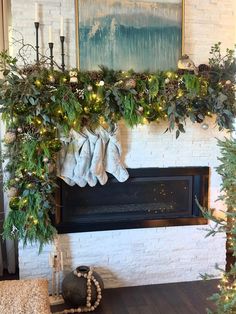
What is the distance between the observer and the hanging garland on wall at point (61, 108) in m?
2.53

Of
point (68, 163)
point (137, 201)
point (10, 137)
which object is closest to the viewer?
point (10, 137)

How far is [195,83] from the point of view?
269cm

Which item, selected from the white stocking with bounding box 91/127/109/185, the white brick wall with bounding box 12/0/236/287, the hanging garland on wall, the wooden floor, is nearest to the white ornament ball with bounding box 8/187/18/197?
the hanging garland on wall

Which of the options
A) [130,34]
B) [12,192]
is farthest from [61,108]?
[130,34]

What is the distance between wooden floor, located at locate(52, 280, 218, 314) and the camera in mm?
2689

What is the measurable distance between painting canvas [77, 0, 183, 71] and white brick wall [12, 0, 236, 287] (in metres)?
0.12

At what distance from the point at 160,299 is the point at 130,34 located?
2267 mm

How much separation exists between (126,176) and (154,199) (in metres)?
0.39

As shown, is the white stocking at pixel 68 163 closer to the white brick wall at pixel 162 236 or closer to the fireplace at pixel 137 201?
the fireplace at pixel 137 201

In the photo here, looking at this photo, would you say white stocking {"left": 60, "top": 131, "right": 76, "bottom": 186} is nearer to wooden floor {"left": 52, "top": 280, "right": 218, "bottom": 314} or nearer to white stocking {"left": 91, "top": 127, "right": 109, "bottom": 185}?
white stocking {"left": 91, "top": 127, "right": 109, "bottom": 185}

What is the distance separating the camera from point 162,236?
3.12 meters

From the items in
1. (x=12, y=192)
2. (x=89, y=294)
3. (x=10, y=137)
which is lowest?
(x=89, y=294)

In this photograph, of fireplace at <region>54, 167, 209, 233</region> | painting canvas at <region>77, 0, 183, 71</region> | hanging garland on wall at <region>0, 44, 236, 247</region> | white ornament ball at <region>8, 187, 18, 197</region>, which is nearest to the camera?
hanging garland on wall at <region>0, 44, 236, 247</region>

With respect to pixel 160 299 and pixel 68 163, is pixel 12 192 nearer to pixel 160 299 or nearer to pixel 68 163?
pixel 68 163
